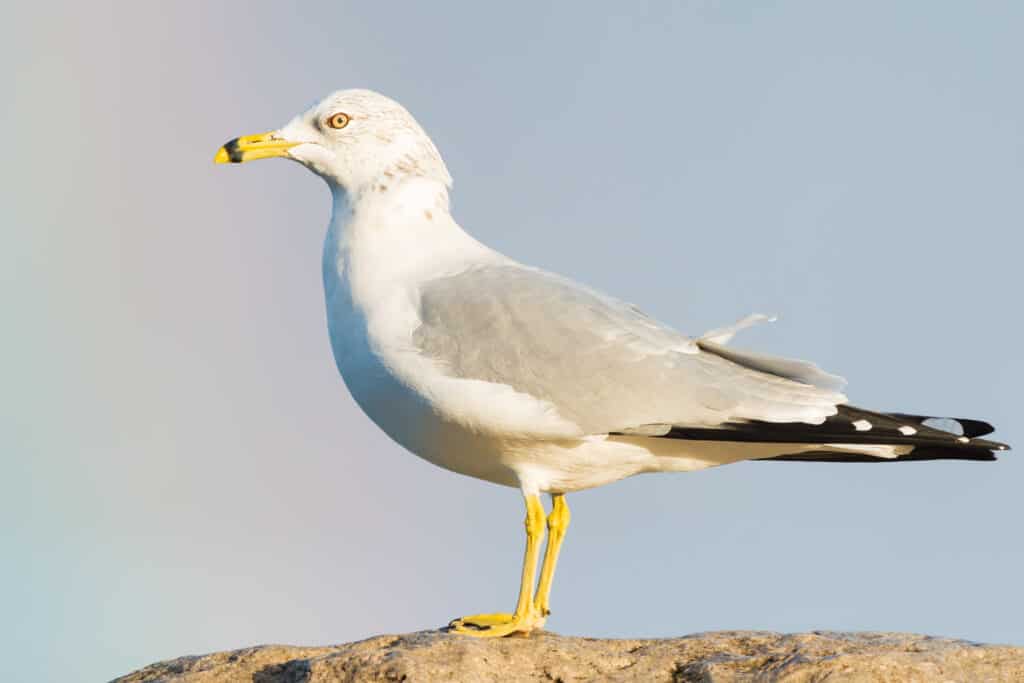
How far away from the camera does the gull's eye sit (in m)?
8.84

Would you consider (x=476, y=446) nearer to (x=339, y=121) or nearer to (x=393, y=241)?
(x=393, y=241)

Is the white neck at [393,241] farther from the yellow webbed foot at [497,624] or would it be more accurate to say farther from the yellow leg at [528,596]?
the yellow webbed foot at [497,624]

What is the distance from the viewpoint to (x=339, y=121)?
8836 millimetres

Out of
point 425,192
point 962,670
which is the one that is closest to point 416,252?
point 425,192

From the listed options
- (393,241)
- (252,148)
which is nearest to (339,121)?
(252,148)

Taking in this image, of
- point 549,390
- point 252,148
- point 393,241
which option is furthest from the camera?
point 252,148

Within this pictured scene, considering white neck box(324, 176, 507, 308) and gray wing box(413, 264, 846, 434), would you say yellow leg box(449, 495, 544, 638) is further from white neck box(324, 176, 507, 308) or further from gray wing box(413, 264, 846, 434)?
white neck box(324, 176, 507, 308)

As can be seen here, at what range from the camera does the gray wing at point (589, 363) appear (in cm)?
773

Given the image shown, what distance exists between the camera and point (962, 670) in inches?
274

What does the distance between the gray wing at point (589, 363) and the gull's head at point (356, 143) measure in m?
1.02

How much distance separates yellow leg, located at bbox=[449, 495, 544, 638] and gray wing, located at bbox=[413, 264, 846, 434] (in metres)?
0.63

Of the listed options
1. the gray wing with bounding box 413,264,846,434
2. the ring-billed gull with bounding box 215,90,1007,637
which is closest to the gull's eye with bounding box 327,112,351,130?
the ring-billed gull with bounding box 215,90,1007,637

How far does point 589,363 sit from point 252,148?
285 cm

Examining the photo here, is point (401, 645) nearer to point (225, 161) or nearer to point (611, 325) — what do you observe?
point (611, 325)
